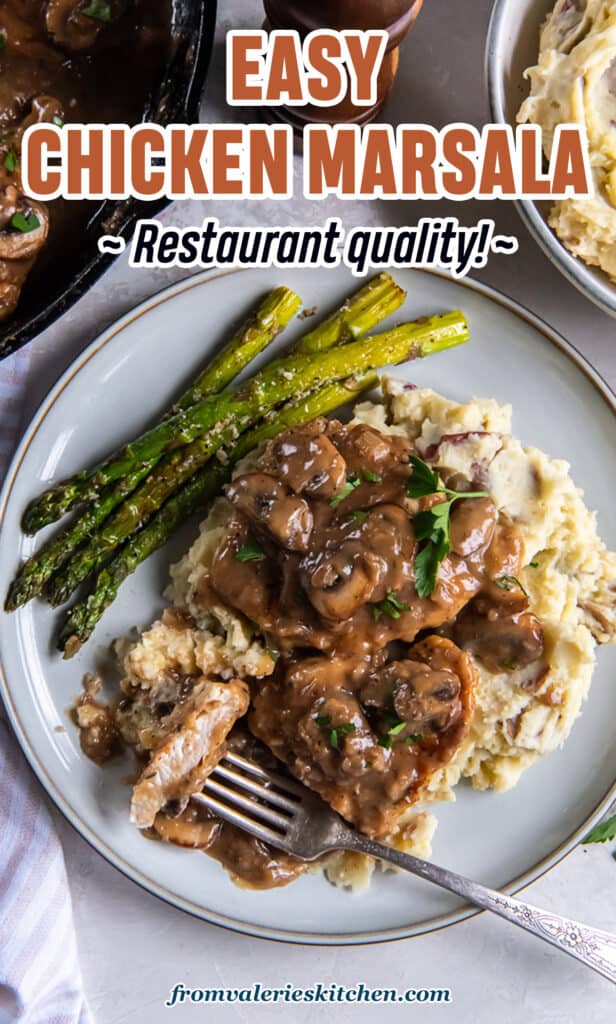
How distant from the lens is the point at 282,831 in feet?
15.5

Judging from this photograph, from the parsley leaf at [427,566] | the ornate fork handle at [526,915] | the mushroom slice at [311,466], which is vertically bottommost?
the ornate fork handle at [526,915]

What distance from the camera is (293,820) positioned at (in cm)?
471

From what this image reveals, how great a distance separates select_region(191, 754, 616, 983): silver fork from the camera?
4676 millimetres

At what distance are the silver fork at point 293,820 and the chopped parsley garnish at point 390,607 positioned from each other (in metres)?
0.93

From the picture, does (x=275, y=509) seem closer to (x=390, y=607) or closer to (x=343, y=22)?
(x=390, y=607)

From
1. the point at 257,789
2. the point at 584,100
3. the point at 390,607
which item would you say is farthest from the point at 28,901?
the point at 584,100

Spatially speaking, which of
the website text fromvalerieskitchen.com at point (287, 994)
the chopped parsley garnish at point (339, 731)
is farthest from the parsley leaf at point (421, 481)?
the website text fromvalerieskitchen.com at point (287, 994)

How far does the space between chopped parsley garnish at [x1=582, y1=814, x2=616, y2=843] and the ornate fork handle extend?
41 cm

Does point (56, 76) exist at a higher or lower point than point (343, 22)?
lower

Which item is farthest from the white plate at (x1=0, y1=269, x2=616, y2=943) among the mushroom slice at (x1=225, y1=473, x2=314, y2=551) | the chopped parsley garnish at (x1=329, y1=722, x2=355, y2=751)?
the chopped parsley garnish at (x1=329, y1=722, x2=355, y2=751)

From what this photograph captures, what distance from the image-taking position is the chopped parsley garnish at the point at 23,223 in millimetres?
4148

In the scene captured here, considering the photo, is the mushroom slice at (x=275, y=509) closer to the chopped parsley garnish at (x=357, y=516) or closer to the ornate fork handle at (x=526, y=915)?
the chopped parsley garnish at (x=357, y=516)

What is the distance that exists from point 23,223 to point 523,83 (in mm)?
2340

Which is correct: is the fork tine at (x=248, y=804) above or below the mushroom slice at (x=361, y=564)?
below
